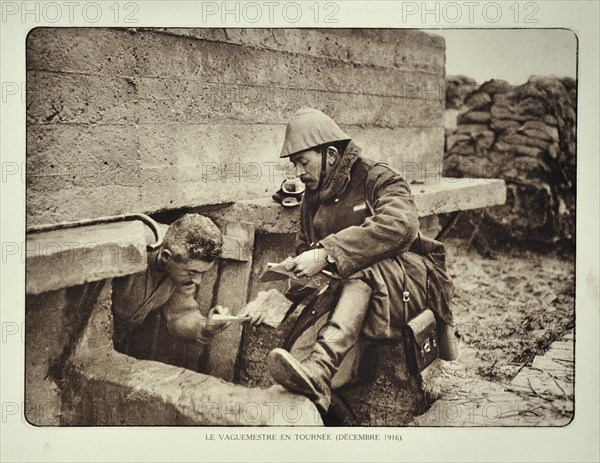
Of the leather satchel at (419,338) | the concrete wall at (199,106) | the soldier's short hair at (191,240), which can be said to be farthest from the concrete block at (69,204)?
the leather satchel at (419,338)

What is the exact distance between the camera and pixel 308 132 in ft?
13.4

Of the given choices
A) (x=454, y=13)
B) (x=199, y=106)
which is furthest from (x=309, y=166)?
(x=454, y=13)

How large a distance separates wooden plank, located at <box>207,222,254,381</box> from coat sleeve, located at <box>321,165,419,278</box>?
1.58 feet

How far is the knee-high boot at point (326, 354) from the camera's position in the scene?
12.9 feet

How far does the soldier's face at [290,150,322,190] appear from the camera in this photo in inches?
161

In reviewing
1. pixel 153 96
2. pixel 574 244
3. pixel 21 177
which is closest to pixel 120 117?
pixel 153 96

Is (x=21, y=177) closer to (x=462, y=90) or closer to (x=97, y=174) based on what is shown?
(x=97, y=174)

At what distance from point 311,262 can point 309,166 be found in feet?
1.69

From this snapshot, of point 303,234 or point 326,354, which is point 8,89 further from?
point 326,354

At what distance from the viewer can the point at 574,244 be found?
4.23 m

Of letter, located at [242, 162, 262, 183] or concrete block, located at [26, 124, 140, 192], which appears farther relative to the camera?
letter, located at [242, 162, 262, 183]

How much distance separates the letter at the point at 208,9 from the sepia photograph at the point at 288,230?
0.01 m

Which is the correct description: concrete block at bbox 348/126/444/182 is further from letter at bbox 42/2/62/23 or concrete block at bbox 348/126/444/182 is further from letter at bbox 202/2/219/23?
letter at bbox 42/2/62/23

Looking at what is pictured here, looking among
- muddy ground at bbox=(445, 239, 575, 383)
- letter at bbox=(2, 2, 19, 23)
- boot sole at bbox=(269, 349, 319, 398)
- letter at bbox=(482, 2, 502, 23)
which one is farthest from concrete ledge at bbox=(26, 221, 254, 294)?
letter at bbox=(482, 2, 502, 23)
